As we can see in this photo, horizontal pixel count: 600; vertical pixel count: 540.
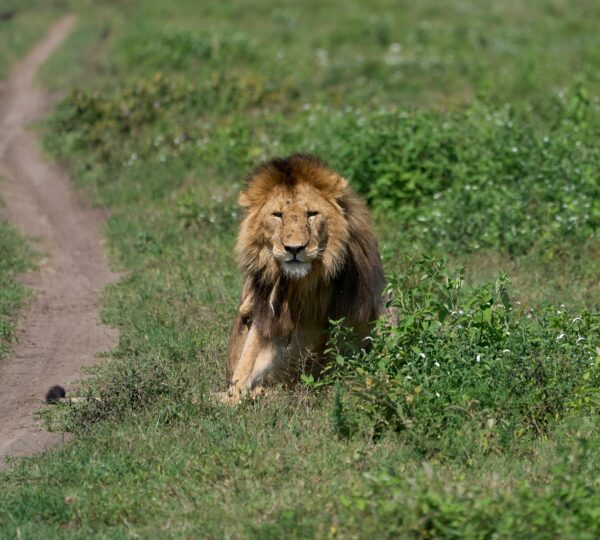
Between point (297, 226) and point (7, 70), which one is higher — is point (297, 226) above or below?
above

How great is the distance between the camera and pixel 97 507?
16.4 ft

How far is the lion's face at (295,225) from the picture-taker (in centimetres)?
587

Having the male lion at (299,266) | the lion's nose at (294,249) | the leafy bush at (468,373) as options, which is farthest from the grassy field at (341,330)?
the lion's nose at (294,249)

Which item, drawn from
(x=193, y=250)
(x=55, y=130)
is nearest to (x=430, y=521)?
(x=193, y=250)

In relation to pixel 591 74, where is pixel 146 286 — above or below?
below

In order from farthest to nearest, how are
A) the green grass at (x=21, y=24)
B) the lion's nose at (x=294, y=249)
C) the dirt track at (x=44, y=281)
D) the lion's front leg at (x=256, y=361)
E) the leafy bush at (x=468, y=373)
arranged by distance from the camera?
the green grass at (x=21, y=24)
the dirt track at (x=44, y=281)
the lion's front leg at (x=256, y=361)
the lion's nose at (x=294, y=249)
the leafy bush at (x=468, y=373)

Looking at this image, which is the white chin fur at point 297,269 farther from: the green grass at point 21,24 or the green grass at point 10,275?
the green grass at point 21,24

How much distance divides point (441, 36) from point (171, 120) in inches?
278

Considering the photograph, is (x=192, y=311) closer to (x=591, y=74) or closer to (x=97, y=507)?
(x=97, y=507)

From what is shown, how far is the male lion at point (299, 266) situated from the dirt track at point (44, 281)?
125cm

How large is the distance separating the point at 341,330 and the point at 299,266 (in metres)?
0.53

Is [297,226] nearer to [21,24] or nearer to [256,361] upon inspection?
[256,361]

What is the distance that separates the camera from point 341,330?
6.19 m

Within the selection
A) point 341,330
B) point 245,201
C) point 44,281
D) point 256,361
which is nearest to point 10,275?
point 44,281
